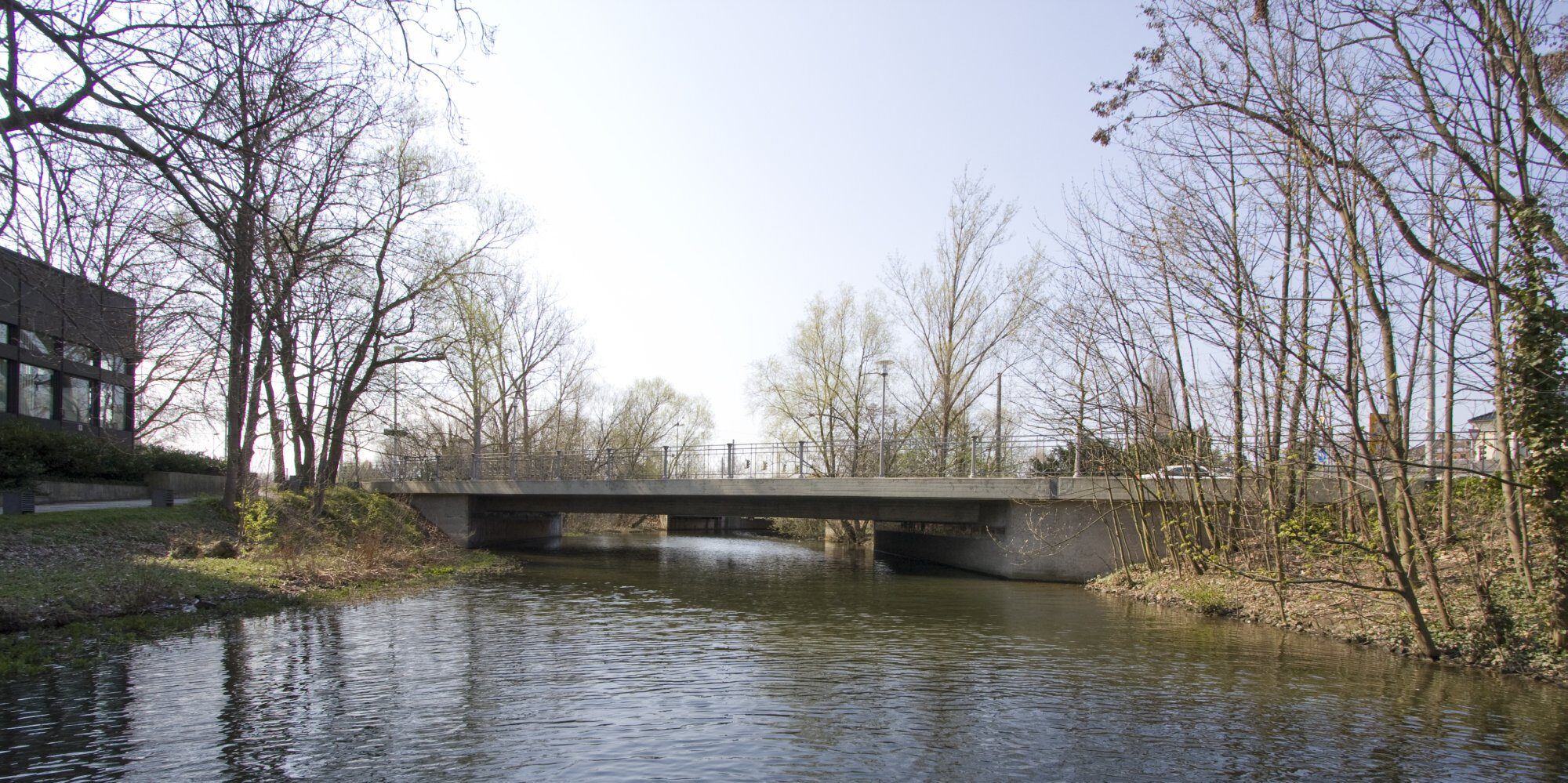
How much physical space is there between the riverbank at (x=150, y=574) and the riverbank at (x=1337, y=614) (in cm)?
1721

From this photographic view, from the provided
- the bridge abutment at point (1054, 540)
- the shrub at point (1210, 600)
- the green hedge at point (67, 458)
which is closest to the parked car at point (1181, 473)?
the bridge abutment at point (1054, 540)

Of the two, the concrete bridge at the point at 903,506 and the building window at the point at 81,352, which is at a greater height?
the building window at the point at 81,352

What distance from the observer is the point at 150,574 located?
52.5 feet

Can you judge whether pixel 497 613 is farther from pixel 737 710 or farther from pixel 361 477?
pixel 361 477

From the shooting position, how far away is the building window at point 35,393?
3278 centimetres

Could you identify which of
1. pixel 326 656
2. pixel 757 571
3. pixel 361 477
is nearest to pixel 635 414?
pixel 361 477

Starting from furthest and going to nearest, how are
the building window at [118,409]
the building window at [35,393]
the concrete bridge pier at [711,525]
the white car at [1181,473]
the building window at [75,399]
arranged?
the concrete bridge pier at [711,525], the building window at [118,409], the building window at [75,399], the building window at [35,393], the white car at [1181,473]

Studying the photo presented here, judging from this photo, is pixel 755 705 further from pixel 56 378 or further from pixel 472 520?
pixel 56 378

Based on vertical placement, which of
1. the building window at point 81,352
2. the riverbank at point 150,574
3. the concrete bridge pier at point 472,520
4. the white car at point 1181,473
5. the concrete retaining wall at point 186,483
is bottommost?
the concrete bridge pier at point 472,520

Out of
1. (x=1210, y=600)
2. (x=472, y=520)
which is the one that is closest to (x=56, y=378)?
(x=472, y=520)

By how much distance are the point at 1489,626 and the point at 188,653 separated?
17.6 m

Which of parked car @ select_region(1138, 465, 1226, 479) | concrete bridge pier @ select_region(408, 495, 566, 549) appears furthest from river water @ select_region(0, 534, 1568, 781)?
concrete bridge pier @ select_region(408, 495, 566, 549)

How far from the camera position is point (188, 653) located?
12.1 metres

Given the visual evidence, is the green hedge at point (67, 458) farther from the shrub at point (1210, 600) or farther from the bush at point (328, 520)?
the shrub at point (1210, 600)
